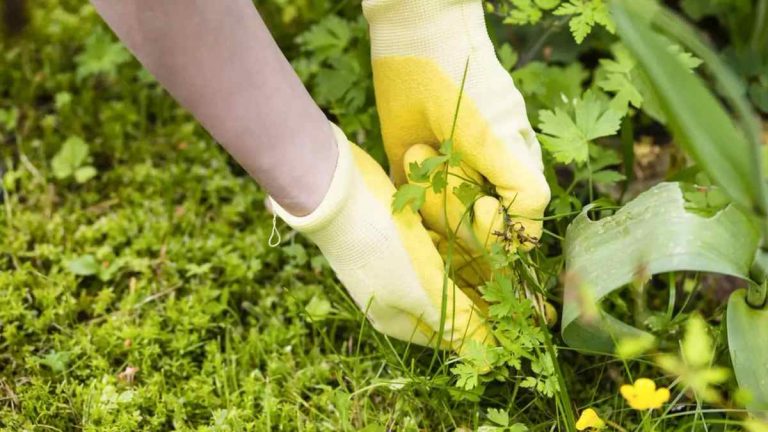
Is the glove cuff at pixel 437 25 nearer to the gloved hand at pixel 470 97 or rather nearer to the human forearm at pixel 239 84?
the gloved hand at pixel 470 97

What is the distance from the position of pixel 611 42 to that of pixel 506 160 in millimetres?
641

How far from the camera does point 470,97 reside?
4.07 ft

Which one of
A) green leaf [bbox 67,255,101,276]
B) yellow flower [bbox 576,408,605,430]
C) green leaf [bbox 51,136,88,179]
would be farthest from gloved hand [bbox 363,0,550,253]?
green leaf [bbox 51,136,88,179]

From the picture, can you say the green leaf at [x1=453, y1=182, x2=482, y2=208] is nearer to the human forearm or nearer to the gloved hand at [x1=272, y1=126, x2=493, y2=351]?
the gloved hand at [x1=272, y1=126, x2=493, y2=351]

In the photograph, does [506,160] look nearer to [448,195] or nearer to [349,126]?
[448,195]

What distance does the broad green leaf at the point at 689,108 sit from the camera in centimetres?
85

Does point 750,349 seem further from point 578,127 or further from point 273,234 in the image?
point 273,234

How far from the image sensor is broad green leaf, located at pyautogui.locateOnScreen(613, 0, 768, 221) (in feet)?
2.78

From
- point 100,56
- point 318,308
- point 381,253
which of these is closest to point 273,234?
point 318,308

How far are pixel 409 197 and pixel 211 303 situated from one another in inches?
17.8

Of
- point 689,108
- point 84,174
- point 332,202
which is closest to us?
point 689,108

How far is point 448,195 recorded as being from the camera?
1.31 meters

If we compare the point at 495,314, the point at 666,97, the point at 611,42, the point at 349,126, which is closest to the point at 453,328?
the point at 495,314

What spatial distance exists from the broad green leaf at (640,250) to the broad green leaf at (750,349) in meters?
0.06
